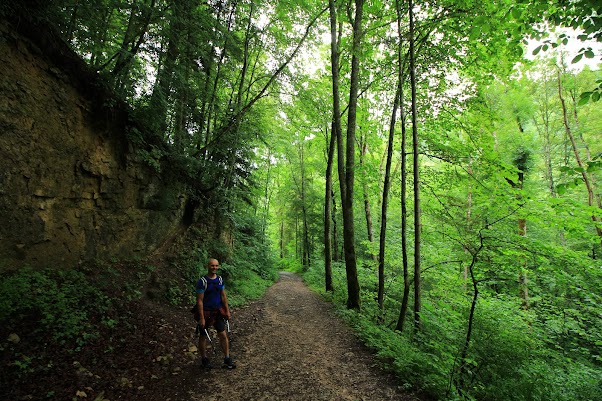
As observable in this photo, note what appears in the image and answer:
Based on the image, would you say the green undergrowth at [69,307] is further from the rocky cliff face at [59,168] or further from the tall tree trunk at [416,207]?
the tall tree trunk at [416,207]

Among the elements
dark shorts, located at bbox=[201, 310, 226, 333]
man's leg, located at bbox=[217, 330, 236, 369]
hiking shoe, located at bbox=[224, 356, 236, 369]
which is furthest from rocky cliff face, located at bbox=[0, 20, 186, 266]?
hiking shoe, located at bbox=[224, 356, 236, 369]

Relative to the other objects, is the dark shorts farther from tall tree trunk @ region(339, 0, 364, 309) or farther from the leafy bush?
tall tree trunk @ region(339, 0, 364, 309)

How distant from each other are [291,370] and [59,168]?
6189mm

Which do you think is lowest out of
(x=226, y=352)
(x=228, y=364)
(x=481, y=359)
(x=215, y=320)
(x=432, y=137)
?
(x=481, y=359)

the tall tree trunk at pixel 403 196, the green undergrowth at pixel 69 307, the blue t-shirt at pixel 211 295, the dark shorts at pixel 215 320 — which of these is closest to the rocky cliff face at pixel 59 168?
the green undergrowth at pixel 69 307

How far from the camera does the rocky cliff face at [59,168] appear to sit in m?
4.71

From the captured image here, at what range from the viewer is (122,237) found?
6887 millimetres

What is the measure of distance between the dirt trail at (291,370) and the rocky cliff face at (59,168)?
3.73m

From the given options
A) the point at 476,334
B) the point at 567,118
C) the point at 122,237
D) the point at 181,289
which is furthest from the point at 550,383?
the point at 567,118

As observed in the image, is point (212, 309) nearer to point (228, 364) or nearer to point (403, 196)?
point (228, 364)

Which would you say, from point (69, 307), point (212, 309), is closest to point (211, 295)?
point (212, 309)

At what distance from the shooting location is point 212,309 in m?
4.91

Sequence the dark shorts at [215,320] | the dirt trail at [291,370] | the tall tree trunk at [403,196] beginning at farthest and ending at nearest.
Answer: the tall tree trunk at [403,196] → the dark shorts at [215,320] → the dirt trail at [291,370]

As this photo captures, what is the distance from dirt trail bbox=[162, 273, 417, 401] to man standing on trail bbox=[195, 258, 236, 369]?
11.2 inches
